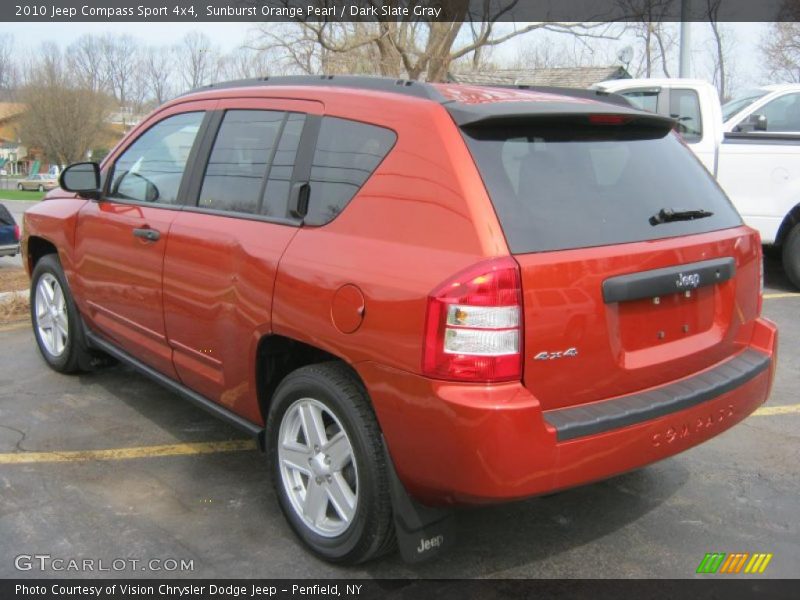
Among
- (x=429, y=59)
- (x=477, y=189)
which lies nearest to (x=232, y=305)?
(x=477, y=189)

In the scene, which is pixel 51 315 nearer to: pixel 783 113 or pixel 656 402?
pixel 656 402

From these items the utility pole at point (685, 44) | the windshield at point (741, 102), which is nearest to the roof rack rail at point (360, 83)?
the windshield at point (741, 102)

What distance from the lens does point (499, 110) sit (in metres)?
2.64

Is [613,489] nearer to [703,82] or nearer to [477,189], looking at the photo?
[477,189]

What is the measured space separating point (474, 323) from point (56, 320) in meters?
3.74

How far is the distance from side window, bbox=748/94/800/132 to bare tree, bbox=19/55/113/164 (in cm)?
6469

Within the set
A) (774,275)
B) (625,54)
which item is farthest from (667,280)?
(625,54)

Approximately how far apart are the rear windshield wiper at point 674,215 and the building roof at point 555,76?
20.6 metres

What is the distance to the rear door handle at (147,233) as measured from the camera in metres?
3.71

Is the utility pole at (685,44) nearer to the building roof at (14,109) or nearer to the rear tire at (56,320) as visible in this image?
the rear tire at (56,320)

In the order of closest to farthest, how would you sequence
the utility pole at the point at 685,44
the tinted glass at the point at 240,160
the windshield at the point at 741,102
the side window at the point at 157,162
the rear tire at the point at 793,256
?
the tinted glass at the point at 240,160, the side window at the point at 157,162, the rear tire at the point at 793,256, the windshield at the point at 741,102, the utility pole at the point at 685,44

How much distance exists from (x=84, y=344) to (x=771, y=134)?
739 centimetres

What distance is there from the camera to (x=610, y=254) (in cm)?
259

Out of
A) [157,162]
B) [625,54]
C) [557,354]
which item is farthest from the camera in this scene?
[625,54]
